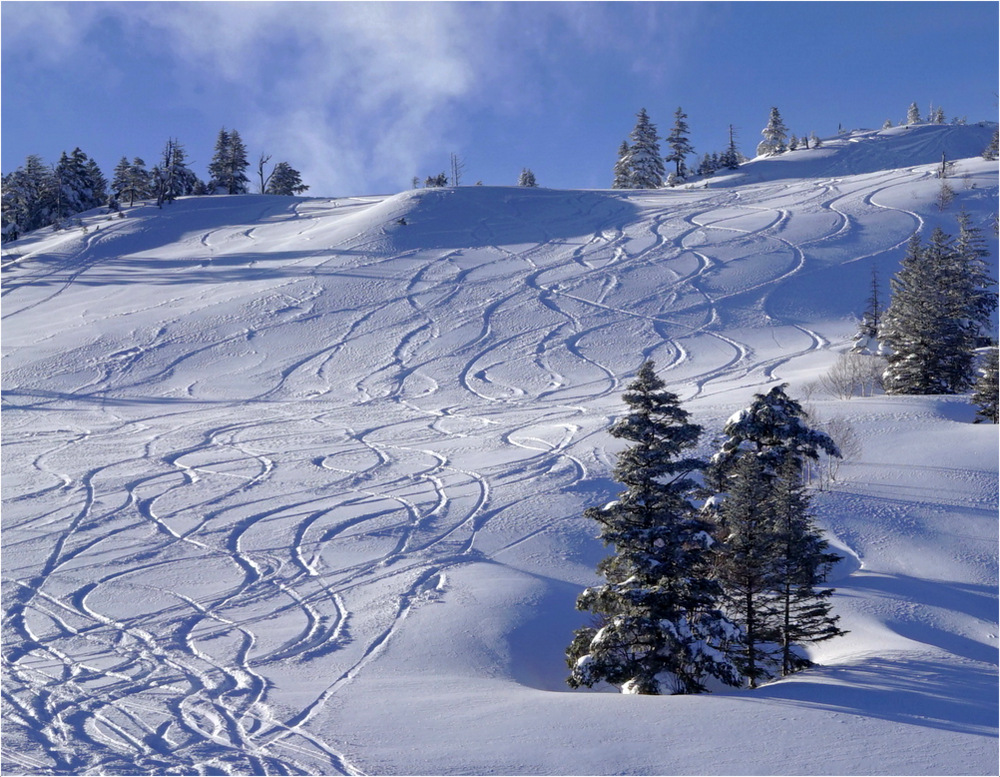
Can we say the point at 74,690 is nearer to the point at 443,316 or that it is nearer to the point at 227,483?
the point at 227,483

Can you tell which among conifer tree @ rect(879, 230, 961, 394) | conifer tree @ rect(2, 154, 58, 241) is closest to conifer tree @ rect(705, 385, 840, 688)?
conifer tree @ rect(879, 230, 961, 394)

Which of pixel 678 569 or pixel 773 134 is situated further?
pixel 773 134

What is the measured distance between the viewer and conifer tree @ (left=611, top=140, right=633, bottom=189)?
7344 cm

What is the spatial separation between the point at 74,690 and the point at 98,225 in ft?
176

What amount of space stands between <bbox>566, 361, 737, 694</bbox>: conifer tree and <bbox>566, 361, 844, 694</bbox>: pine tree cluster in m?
0.01

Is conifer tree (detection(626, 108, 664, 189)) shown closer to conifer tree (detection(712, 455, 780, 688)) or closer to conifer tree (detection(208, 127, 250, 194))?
conifer tree (detection(208, 127, 250, 194))

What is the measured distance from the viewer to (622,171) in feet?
243

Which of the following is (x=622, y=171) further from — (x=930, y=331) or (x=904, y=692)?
(x=904, y=692)

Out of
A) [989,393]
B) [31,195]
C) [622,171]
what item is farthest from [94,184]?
[989,393]

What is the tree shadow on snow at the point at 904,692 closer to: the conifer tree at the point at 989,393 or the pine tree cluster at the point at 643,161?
the conifer tree at the point at 989,393

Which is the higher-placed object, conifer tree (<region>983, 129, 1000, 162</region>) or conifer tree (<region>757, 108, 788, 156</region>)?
conifer tree (<region>757, 108, 788, 156</region>)

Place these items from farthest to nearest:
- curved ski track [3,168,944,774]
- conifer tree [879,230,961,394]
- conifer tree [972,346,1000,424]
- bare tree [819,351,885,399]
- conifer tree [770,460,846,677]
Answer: bare tree [819,351,885,399] → conifer tree [879,230,961,394] → conifer tree [972,346,1000,424] → conifer tree [770,460,846,677] → curved ski track [3,168,944,774]

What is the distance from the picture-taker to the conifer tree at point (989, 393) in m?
22.5

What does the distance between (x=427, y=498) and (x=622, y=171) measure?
198ft
